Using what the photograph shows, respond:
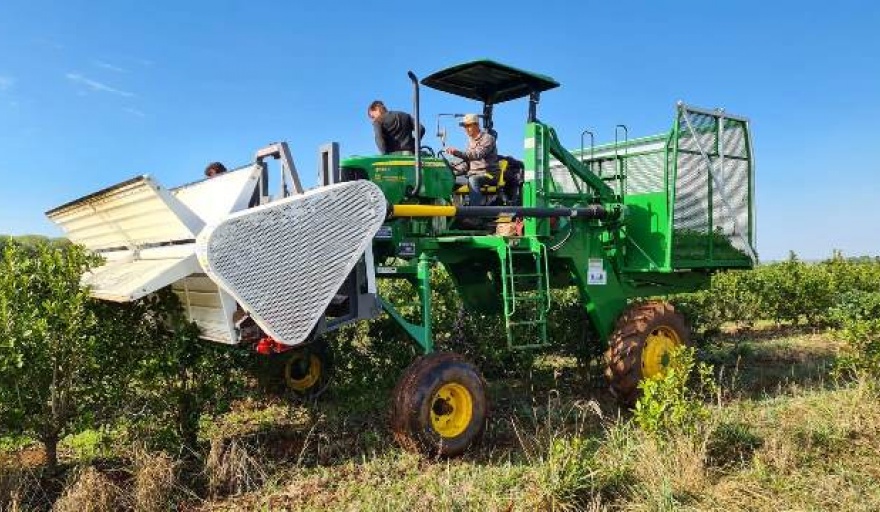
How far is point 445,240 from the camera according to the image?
252 inches

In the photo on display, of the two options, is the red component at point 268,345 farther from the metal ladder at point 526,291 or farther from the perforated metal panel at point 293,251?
the metal ladder at point 526,291

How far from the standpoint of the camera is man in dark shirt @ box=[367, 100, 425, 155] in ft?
22.2

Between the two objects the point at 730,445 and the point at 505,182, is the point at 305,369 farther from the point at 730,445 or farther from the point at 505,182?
the point at 730,445

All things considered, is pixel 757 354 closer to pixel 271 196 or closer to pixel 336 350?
pixel 336 350

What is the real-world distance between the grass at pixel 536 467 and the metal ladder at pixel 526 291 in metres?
0.93

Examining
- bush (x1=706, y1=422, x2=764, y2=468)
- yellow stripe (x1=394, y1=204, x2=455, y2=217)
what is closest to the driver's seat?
yellow stripe (x1=394, y1=204, x2=455, y2=217)

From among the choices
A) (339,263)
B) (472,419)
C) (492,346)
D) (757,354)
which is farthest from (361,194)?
(757,354)

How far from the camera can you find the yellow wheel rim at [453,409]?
5477 mm

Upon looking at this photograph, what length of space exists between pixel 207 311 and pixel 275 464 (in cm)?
129

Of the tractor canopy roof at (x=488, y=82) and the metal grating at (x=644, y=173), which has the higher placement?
the tractor canopy roof at (x=488, y=82)

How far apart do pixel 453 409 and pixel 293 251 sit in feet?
6.40

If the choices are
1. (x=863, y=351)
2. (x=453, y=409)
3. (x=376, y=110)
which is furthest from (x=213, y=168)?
(x=863, y=351)

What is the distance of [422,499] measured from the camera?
14.6 feet

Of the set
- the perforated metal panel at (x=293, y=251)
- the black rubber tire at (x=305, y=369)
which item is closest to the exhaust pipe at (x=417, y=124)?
the perforated metal panel at (x=293, y=251)
